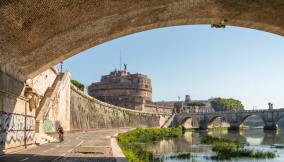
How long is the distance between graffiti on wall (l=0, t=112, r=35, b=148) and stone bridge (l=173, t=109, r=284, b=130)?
9419cm

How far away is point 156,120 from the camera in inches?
4082

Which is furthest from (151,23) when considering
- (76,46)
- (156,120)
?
(156,120)

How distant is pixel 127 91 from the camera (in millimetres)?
116688

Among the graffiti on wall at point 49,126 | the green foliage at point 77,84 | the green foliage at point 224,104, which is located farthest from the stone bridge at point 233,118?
the graffiti on wall at point 49,126

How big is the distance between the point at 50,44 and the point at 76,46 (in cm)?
185

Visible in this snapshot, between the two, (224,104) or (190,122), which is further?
(224,104)

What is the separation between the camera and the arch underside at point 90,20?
11.7 meters

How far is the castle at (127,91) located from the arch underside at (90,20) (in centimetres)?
8835

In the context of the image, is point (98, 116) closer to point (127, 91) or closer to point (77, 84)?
point (77, 84)

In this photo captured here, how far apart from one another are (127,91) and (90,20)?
103140 mm

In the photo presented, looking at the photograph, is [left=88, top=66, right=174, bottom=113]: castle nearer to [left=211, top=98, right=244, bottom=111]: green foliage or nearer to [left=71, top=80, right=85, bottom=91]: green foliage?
[left=71, top=80, right=85, bottom=91]: green foliage

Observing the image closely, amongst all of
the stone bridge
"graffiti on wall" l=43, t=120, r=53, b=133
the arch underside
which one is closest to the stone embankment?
"graffiti on wall" l=43, t=120, r=53, b=133

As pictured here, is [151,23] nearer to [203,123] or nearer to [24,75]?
[24,75]

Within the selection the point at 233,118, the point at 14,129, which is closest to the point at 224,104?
the point at 233,118
